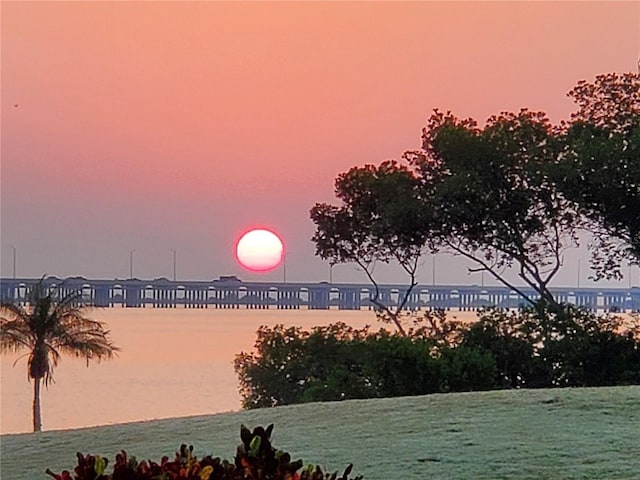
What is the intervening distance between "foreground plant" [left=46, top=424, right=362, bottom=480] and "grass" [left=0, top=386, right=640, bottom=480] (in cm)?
390

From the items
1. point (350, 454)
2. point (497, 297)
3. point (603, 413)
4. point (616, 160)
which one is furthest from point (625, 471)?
point (497, 297)

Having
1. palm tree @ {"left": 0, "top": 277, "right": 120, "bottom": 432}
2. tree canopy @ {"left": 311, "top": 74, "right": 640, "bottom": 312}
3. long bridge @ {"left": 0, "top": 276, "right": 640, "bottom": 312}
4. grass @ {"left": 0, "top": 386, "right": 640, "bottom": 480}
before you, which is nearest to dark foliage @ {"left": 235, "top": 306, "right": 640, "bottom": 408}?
tree canopy @ {"left": 311, "top": 74, "right": 640, "bottom": 312}

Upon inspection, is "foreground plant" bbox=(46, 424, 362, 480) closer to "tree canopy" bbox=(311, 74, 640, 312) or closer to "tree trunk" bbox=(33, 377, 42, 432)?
"tree canopy" bbox=(311, 74, 640, 312)

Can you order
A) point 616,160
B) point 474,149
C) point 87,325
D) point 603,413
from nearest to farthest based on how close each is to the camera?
point 603,413, point 616,160, point 474,149, point 87,325

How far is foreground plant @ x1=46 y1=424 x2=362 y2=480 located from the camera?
2867 millimetres

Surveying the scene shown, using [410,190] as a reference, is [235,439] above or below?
below

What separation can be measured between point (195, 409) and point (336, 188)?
8165 millimetres

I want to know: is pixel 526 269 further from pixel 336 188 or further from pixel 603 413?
pixel 603 413

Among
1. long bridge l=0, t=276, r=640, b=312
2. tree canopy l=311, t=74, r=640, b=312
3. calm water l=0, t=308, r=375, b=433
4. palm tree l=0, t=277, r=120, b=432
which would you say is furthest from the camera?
calm water l=0, t=308, r=375, b=433

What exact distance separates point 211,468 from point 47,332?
22.1 m

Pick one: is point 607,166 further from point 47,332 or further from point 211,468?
point 211,468

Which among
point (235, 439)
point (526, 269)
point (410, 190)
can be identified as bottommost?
point (235, 439)

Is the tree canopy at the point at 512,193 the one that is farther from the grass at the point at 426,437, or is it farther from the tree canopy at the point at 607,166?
the grass at the point at 426,437

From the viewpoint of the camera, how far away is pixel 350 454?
25.4ft
